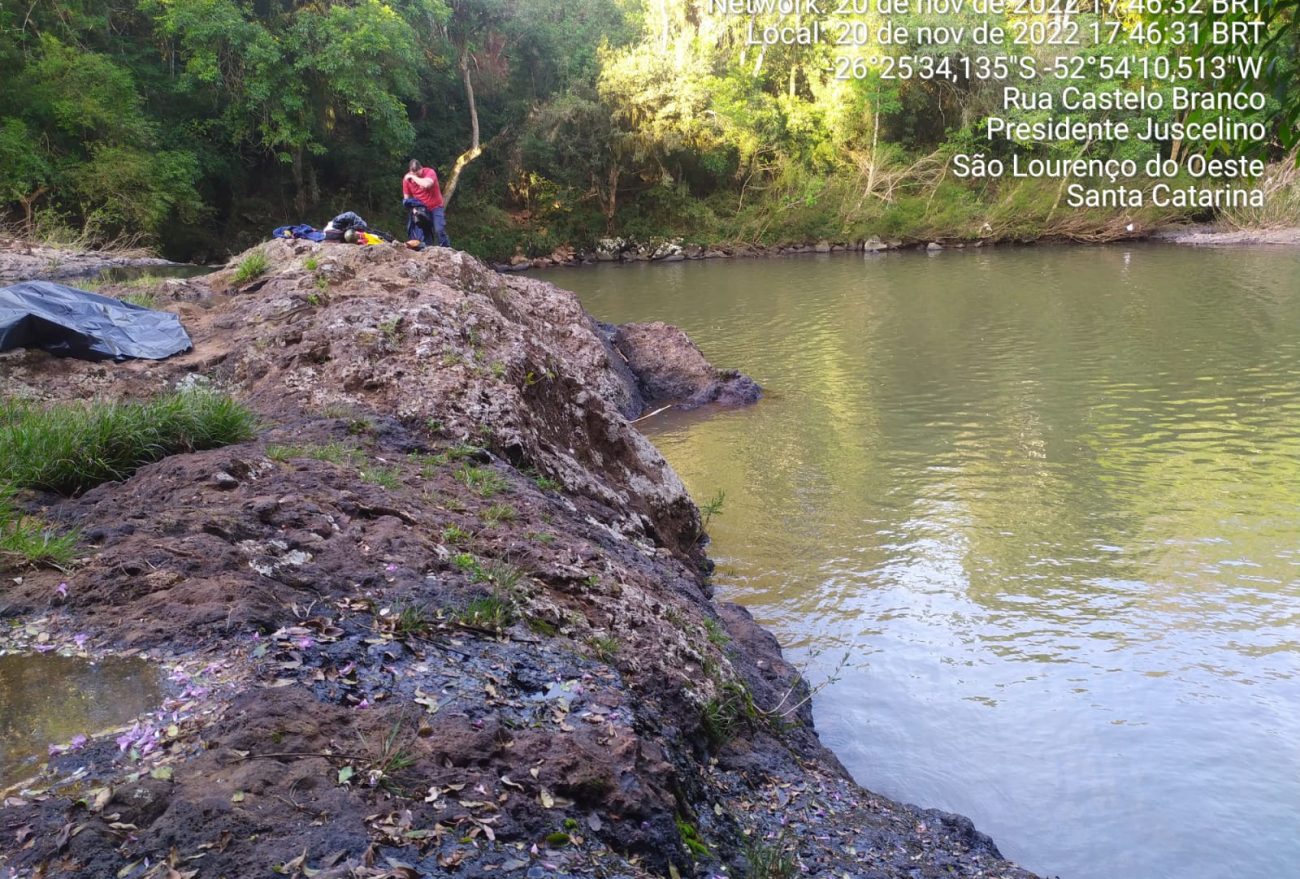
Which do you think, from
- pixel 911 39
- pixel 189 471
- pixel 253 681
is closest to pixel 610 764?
pixel 253 681

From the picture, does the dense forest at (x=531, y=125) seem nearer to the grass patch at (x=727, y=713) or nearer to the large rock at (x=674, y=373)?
the large rock at (x=674, y=373)

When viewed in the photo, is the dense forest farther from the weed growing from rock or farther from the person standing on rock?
the weed growing from rock

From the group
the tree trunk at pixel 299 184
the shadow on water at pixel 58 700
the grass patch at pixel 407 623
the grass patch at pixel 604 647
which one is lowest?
the grass patch at pixel 604 647

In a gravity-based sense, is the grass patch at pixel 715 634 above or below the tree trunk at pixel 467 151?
below

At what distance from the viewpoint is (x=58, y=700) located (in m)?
2.83

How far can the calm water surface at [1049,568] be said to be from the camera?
4.54 m

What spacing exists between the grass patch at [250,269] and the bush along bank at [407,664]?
104 inches

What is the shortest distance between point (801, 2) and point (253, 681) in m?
37.5

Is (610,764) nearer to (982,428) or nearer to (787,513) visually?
(787,513)

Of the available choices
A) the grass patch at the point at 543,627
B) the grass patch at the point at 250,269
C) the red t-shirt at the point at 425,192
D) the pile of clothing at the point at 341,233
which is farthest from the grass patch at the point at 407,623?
the red t-shirt at the point at 425,192

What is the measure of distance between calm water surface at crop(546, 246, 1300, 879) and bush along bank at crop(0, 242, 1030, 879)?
0.70 m

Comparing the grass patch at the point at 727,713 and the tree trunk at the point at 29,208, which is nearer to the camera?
the grass patch at the point at 727,713

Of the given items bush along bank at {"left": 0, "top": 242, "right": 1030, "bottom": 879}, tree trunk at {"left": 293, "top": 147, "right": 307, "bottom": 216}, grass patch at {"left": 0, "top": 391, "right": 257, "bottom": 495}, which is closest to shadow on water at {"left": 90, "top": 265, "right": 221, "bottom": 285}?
tree trunk at {"left": 293, "top": 147, "right": 307, "bottom": 216}

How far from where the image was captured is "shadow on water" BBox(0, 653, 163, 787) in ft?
8.57
